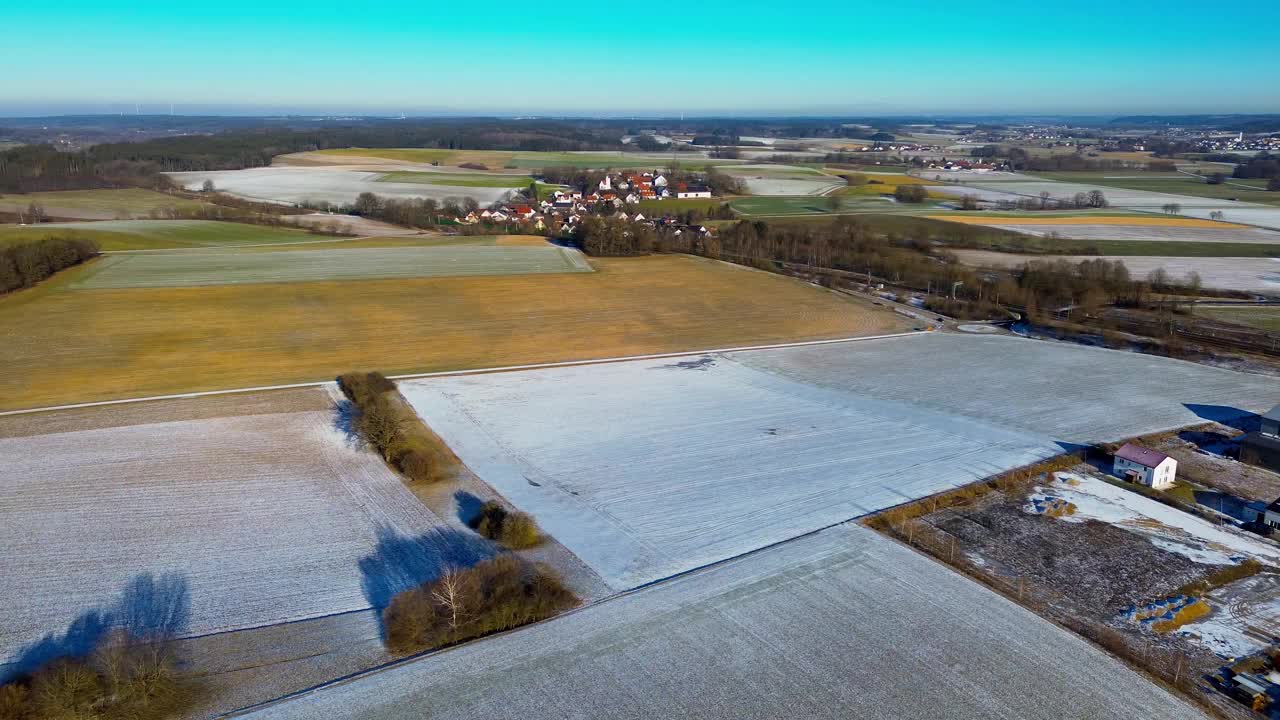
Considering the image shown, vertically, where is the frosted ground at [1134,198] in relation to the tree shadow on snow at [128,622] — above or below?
above

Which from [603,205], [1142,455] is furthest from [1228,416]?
[603,205]

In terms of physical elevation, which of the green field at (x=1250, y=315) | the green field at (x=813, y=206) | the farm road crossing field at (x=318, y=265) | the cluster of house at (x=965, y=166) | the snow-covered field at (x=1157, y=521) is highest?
the cluster of house at (x=965, y=166)

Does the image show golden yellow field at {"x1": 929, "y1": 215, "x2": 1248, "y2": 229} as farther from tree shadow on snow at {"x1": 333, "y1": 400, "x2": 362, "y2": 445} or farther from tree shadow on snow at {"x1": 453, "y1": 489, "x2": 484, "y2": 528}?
tree shadow on snow at {"x1": 453, "y1": 489, "x2": 484, "y2": 528}

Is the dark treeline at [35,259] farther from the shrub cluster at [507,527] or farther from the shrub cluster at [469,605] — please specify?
the shrub cluster at [469,605]

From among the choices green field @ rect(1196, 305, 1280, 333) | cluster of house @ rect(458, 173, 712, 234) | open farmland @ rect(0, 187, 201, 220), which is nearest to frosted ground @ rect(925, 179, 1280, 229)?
cluster of house @ rect(458, 173, 712, 234)

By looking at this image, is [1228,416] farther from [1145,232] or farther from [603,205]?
[603,205]

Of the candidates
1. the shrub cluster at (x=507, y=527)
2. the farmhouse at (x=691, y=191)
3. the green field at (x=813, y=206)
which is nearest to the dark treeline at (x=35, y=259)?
the shrub cluster at (x=507, y=527)
